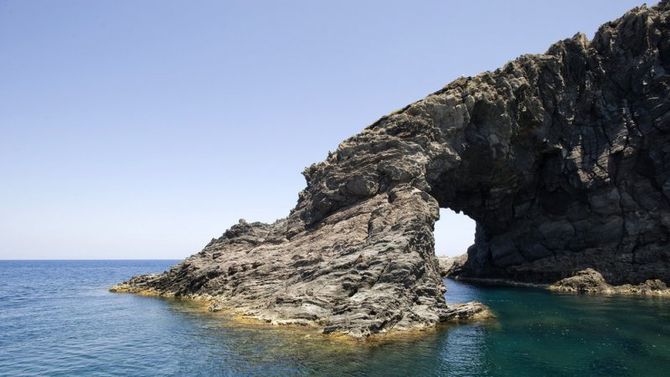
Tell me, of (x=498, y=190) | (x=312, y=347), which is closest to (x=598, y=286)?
(x=498, y=190)

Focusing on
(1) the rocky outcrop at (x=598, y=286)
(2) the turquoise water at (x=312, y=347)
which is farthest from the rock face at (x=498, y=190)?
(2) the turquoise water at (x=312, y=347)

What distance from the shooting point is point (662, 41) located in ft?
264

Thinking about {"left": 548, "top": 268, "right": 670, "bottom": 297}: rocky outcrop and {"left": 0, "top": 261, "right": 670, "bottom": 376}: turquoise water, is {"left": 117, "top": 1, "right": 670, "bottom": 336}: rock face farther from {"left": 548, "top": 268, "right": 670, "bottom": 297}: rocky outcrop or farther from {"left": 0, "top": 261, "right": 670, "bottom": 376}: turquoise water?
{"left": 0, "top": 261, "right": 670, "bottom": 376}: turquoise water

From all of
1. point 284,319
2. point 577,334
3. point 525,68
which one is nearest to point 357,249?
point 284,319

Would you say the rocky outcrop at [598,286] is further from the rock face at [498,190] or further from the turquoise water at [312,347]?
the turquoise water at [312,347]

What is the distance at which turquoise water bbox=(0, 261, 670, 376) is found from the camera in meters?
30.8

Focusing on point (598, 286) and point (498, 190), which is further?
point (498, 190)

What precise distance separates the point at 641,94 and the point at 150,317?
85043 millimetres

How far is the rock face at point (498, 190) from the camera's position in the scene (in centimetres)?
5238

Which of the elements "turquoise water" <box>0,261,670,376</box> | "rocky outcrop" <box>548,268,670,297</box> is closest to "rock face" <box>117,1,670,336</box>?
"rocky outcrop" <box>548,268,670,297</box>

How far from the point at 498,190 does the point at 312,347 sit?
203 feet

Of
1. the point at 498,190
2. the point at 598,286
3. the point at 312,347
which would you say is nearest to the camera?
the point at 312,347

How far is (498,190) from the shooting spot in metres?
87.0

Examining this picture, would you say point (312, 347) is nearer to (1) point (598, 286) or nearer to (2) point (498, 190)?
(1) point (598, 286)
